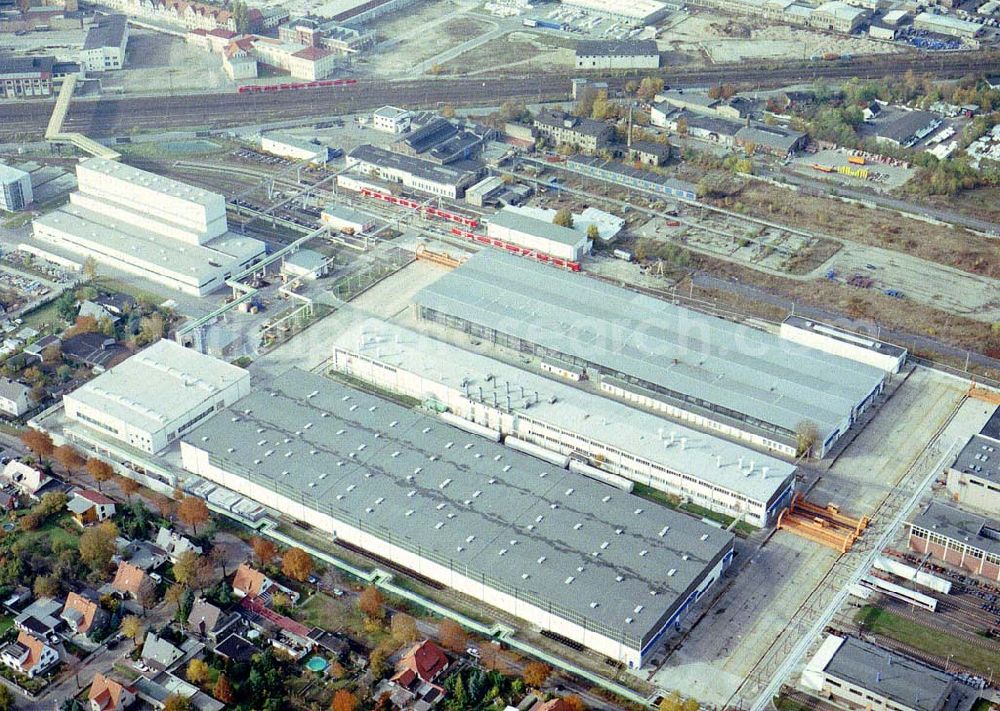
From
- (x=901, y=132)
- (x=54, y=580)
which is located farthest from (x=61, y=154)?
(x=901, y=132)

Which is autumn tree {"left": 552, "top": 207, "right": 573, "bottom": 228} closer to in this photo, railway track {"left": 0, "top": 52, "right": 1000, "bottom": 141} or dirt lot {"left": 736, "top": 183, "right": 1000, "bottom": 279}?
dirt lot {"left": 736, "top": 183, "right": 1000, "bottom": 279}

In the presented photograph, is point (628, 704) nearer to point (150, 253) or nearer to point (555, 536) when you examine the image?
point (555, 536)

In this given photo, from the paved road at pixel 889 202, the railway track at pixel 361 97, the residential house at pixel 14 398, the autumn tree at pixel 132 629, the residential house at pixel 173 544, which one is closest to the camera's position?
the autumn tree at pixel 132 629

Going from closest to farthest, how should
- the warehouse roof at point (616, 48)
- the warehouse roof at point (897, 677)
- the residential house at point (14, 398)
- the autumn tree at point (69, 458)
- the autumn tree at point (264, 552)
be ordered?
the warehouse roof at point (897, 677) < the autumn tree at point (264, 552) < the autumn tree at point (69, 458) < the residential house at point (14, 398) < the warehouse roof at point (616, 48)

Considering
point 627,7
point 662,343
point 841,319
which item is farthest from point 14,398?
point 627,7

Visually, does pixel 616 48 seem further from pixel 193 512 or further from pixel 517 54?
pixel 193 512

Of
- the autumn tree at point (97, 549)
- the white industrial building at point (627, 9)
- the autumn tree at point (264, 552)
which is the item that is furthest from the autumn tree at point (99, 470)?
the white industrial building at point (627, 9)

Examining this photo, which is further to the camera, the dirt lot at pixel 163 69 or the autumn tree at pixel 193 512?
the dirt lot at pixel 163 69

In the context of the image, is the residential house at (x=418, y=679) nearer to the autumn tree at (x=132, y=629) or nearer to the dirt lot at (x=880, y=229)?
the autumn tree at (x=132, y=629)
